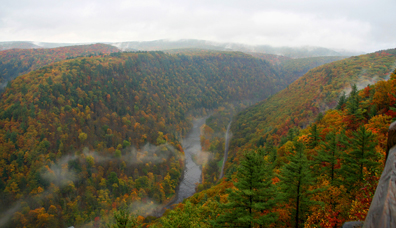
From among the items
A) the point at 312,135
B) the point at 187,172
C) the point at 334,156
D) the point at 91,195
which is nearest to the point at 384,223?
the point at 334,156

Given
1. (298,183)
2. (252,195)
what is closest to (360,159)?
(298,183)

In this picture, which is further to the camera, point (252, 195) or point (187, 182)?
point (187, 182)

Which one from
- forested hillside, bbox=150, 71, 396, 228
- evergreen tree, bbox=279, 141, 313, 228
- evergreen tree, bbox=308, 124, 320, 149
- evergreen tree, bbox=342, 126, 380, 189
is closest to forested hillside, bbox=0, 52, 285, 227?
evergreen tree, bbox=308, 124, 320, 149

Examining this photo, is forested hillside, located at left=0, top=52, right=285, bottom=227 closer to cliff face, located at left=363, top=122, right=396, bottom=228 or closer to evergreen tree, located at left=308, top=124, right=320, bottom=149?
evergreen tree, located at left=308, top=124, right=320, bottom=149

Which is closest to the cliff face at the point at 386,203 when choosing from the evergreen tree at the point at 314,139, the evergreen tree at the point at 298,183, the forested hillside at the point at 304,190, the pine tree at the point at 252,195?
the forested hillside at the point at 304,190

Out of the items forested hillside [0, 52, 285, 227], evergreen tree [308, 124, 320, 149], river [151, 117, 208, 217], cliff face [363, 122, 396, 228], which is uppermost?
cliff face [363, 122, 396, 228]

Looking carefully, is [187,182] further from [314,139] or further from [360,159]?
[360,159]

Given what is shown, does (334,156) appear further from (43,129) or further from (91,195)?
(43,129)
